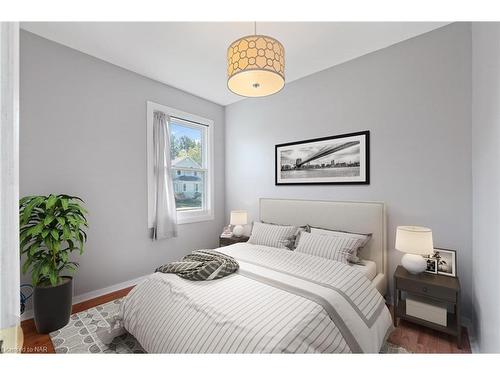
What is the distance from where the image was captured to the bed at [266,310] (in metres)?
1.15

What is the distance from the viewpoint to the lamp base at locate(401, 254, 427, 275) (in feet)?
6.21

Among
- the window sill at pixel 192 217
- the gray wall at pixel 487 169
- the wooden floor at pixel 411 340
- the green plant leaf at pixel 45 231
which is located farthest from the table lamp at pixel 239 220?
the gray wall at pixel 487 169

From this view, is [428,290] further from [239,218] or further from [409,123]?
[239,218]

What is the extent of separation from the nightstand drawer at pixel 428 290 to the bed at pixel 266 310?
260 millimetres

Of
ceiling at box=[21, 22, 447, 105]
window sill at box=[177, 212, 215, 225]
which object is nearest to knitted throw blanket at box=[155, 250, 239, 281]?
window sill at box=[177, 212, 215, 225]

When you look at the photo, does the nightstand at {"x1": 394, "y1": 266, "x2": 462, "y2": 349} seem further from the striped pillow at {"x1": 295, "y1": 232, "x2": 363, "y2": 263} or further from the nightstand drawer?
the striped pillow at {"x1": 295, "y1": 232, "x2": 363, "y2": 263}

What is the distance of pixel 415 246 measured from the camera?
1849 millimetres

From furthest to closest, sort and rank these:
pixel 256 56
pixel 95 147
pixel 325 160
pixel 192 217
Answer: pixel 192 217, pixel 325 160, pixel 95 147, pixel 256 56

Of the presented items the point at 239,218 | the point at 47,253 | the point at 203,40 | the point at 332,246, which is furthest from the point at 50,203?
the point at 332,246

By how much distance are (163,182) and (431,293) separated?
3.09 metres

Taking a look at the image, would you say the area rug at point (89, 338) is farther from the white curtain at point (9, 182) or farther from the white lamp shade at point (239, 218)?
the white lamp shade at point (239, 218)

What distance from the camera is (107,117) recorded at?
2578 mm
